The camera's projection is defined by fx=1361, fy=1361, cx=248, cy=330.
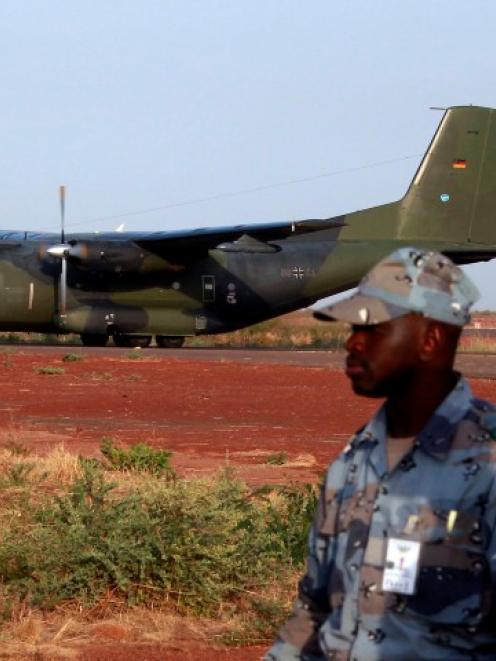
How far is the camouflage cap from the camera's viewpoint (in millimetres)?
3039

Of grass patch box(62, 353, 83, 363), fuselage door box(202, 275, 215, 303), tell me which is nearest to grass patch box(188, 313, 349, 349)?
fuselage door box(202, 275, 215, 303)

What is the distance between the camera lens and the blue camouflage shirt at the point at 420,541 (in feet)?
9.55

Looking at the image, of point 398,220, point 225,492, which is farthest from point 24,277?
point 225,492

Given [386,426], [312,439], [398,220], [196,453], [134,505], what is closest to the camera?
[386,426]

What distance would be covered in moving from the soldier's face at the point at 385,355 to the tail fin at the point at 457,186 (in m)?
34.2

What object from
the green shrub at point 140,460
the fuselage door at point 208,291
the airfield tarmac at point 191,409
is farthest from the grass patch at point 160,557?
the fuselage door at point 208,291

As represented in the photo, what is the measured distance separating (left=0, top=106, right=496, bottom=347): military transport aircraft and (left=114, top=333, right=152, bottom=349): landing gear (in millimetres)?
26

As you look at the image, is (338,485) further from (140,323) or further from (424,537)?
(140,323)

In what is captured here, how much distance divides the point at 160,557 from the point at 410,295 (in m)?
5.03

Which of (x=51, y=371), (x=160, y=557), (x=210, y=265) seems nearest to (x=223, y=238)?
(x=210, y=265)

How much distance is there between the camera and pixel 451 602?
2904 mm

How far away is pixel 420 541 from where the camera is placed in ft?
9.63

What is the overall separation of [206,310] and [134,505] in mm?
26697

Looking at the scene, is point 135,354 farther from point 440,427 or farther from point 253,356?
point 440,427
